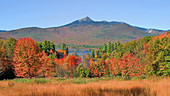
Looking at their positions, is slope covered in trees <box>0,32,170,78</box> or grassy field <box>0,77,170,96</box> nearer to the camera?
grassy field <box>0,77,170,96</box>

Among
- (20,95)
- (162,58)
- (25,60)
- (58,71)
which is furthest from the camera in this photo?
(58,71)

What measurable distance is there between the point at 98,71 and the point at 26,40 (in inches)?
1485

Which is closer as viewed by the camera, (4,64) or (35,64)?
(35,64)

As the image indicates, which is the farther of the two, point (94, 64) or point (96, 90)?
point (94, 64)

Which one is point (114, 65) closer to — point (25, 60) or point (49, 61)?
point (49, 61)

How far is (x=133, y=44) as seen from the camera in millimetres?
58469

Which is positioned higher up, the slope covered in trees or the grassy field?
the grassy field

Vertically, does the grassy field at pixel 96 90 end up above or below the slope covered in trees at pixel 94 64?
above

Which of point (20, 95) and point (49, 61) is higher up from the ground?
point (20, 95)

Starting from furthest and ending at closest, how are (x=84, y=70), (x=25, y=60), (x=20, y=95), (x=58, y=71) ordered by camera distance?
(x=58, y=71) → (x=84, y=70) → (x=25, y=60) → (x=20, y=95)

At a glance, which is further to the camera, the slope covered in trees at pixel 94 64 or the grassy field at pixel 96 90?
the slope covered in trees at pixel 94 64

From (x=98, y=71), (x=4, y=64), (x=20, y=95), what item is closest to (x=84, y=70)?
(x=98, y=71)

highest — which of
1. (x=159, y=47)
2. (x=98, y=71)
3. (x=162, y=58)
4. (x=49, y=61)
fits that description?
(x=159, y=47)

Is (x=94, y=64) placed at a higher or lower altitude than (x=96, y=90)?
lower
